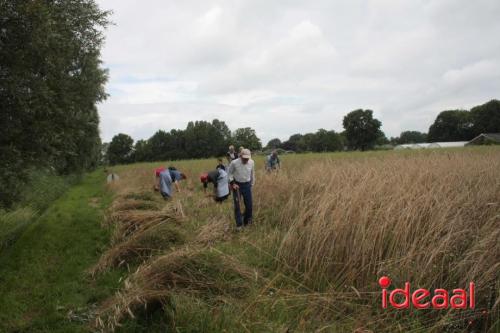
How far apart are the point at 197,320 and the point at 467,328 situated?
2.79m

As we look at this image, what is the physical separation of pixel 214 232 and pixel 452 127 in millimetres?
100094

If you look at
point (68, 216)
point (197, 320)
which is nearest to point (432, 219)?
point (197, 320)

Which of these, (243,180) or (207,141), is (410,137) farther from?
(243,180)

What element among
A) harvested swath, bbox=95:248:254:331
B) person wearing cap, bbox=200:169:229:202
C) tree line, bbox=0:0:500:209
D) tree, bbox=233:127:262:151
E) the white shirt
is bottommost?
harvested swath, bbox=95:248:254:331

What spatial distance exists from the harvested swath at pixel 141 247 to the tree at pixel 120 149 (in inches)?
3886

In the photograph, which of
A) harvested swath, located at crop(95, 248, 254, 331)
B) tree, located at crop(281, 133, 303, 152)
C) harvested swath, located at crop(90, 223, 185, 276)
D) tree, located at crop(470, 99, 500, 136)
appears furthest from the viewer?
tree, located at crop(281, 133, 303, 152)

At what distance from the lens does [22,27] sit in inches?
244

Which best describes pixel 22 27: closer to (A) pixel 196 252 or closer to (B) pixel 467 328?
(A) pixel 196 252

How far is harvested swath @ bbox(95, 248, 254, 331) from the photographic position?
12.6 feet

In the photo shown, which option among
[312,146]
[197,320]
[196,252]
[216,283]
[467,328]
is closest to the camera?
[467,328]

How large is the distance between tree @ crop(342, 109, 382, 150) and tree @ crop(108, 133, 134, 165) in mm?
66942

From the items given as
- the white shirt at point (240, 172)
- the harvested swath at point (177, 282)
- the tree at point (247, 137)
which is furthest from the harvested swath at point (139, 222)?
the tree at point (247, 137)

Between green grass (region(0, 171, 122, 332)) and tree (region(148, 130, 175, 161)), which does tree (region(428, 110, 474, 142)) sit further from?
green grass (region(0, 171, 122, 332))

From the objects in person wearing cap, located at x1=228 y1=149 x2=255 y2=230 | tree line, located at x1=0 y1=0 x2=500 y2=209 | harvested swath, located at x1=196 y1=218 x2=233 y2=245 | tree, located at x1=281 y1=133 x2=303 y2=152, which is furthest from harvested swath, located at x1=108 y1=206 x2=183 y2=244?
tree, located at x1=281 y1=133 x2=303 y2=152
